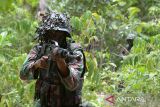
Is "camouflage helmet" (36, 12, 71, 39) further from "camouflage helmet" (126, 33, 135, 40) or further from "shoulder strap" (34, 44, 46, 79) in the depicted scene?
"camouflage helmet" (126, 33, 135, 40)

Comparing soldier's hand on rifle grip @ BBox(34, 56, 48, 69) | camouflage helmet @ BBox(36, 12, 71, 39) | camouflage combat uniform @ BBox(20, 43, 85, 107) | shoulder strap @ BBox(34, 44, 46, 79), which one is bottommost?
camouflage combat uniform @ BBox(20, 43, 85, 107)

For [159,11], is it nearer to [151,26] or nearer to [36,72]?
[151,26]

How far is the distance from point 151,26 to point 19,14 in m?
2.53

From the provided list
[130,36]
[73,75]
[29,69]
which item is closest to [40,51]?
[29,69]

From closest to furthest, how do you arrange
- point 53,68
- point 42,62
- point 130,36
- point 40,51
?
point 42,62
point 53,68
point 40,51
point 130,36

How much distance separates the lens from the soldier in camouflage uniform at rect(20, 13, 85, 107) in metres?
2.82

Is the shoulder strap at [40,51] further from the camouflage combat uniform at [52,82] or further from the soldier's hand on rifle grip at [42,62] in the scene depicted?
the soldier's hand on rifle grip at [42,62]

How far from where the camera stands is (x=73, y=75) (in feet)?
8.93

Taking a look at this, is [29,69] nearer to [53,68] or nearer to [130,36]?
[53,68]

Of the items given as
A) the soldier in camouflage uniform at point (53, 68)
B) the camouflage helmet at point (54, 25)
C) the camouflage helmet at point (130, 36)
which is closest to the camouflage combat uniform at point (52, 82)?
the soldier in camouflage uniform at point (53, 68)

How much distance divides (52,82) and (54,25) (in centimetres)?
41

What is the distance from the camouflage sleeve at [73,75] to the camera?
2.69 metres

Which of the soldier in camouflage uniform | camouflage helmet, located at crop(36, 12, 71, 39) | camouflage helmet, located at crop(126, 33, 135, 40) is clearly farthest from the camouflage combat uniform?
camouflage helmet, located at crop(126, 33, 135, 40)

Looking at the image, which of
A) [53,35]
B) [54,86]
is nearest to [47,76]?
[54,86]
